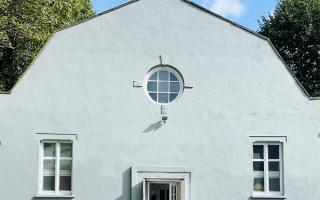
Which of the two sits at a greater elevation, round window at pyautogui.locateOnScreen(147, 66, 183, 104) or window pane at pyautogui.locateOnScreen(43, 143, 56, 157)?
round window at pyautogui.locateOnScreen(147, 66, 183, 104)

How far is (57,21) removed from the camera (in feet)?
84.3

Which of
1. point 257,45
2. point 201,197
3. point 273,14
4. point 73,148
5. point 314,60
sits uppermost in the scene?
point 273,14

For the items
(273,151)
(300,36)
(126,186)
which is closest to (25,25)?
(126,186)

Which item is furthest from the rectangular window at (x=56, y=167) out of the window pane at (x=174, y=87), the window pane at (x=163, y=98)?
the window pane at (x=174, y=87)

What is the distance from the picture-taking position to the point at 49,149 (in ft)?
53.6

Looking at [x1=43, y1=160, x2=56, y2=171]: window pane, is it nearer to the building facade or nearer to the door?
the building facade

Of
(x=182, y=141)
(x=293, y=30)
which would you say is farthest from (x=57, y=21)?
(x=293, y=30)

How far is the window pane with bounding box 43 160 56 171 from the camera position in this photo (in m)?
16.2

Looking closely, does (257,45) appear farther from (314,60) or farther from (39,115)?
(314,60)

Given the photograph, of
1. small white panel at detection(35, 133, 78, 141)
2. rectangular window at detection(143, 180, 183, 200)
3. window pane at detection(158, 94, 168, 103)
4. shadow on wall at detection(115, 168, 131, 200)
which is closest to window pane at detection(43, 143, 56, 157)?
small white panel at detection(35, 133, 78, 141)

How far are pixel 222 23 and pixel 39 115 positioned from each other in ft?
20.0

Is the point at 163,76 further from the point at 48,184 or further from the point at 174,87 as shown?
the point at 48,184

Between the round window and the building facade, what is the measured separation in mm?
30

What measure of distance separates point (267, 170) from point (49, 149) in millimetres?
6459
